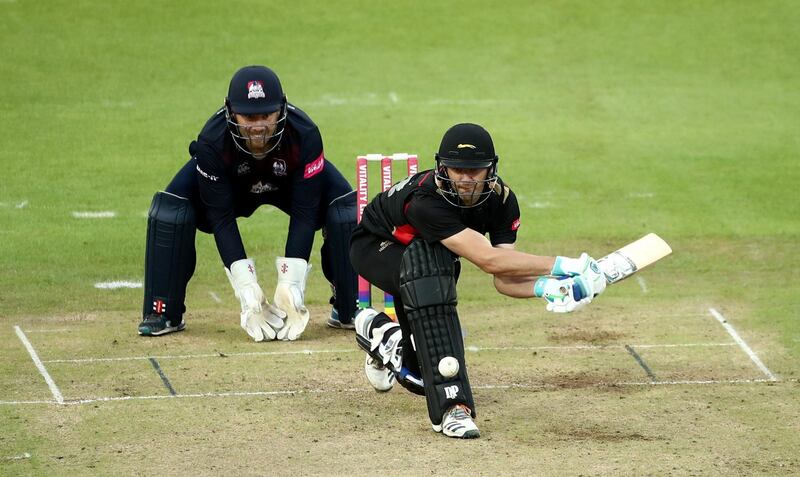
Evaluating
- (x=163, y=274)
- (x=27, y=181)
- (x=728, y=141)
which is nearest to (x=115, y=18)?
(x=27, y=181)

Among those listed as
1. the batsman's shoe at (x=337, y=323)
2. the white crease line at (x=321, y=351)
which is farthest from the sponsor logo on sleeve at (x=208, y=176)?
the batsman's shoe at (x=337, y=323)

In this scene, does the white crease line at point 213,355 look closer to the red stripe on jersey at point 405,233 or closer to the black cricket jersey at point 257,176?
the black cricket jersey at point 257,176

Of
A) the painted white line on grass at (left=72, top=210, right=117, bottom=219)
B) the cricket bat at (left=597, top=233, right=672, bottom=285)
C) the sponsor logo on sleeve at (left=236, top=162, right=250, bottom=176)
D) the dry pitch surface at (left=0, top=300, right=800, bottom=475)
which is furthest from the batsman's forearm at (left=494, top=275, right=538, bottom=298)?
the painted white line on grass at (left=72, top=210, right=117, bottom=219)

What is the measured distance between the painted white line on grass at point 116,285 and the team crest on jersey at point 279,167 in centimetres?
242

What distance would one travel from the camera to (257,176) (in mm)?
10219

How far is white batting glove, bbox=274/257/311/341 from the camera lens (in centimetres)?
1010

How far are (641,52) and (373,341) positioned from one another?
12.6 metres

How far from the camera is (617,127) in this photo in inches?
Answer: 693

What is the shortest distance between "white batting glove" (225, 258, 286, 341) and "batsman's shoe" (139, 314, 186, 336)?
1.94ft

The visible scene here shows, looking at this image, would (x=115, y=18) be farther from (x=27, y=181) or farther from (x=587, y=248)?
(x=587, y=248)

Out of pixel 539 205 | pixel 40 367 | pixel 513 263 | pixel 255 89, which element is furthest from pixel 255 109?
pixel 539 205

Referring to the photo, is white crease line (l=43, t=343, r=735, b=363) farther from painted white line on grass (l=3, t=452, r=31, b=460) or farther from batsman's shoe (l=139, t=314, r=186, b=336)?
painted white line on grass (l=3, t=452, r=31, b=460)

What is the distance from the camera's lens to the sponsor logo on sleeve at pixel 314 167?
10.2 m

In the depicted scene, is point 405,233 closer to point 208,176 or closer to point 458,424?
point 458,424
